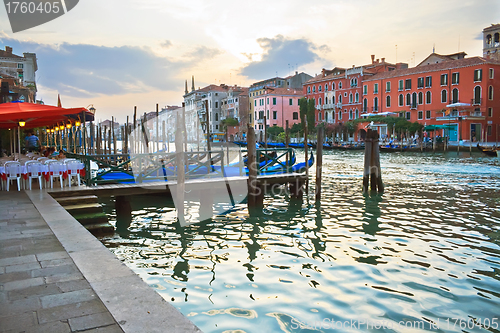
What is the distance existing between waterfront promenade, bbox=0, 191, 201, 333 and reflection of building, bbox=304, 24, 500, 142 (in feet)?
108

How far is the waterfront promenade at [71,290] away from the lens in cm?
215

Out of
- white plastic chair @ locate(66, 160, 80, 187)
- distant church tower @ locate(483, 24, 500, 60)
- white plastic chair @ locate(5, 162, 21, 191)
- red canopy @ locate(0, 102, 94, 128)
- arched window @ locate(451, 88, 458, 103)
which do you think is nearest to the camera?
red canopy @ locate(0, 102, 94, 128)

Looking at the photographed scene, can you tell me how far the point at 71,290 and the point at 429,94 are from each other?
36.9 m

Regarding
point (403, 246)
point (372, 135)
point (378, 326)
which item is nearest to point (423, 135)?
point (372, 135)

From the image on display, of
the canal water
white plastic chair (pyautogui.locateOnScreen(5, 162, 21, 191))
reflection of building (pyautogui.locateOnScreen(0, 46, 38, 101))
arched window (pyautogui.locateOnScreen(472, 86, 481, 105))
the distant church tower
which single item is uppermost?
the distant church tower

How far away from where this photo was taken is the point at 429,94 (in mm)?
34312

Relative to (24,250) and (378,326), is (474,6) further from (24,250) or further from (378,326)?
(24,250)

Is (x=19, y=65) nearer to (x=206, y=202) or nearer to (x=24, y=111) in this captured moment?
(x=24, y=111)

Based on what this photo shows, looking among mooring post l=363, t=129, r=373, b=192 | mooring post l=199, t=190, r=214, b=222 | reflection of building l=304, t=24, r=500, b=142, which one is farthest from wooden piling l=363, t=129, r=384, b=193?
reflection of building l=304, t=24, r=500, b=142

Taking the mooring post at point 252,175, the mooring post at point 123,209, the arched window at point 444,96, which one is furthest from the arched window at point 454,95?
the mooring post at point 123,209

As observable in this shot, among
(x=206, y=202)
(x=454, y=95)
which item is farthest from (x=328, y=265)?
(x=454, y=95)

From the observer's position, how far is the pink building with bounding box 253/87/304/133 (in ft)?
169

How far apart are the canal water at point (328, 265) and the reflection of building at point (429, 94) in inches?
1019

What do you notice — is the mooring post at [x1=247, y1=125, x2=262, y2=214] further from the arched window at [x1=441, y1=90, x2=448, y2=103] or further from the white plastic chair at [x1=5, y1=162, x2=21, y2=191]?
the arched window at [x1=441, y1=90, x2=448, y2=103]
